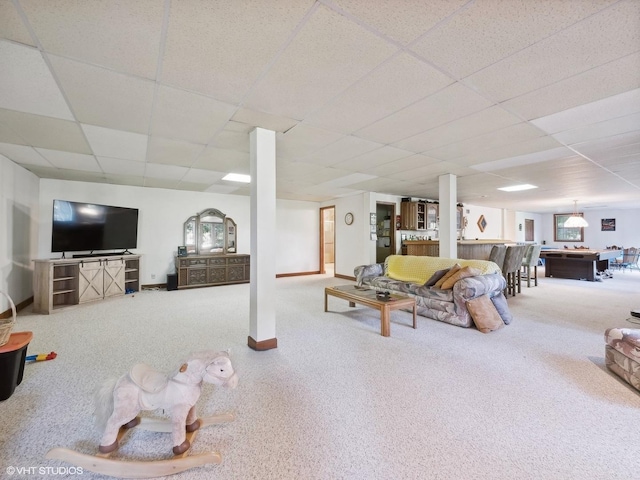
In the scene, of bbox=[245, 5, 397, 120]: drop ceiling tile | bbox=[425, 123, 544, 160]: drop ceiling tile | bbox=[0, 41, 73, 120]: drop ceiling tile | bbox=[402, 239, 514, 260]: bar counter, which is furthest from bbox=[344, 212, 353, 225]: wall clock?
bbox=[0, 41, 73, 120]: drop ceiling tile

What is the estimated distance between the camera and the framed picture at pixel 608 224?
11.1 metres

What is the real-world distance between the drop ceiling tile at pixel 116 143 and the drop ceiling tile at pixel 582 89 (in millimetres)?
3859

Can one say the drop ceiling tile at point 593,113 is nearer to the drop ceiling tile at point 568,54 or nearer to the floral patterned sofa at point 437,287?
the drop ceiling tile at point 568,54

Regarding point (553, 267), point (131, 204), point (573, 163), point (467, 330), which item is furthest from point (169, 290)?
point (553, 267)

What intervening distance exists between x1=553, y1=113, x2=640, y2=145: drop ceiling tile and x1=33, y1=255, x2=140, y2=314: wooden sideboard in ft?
22.6

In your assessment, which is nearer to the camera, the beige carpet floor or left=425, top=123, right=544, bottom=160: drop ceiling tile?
the beige carpet floor

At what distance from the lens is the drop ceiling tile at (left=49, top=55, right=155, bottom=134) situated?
1.96 m

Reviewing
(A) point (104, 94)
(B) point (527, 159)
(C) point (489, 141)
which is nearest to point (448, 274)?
(C) point (489, 141)

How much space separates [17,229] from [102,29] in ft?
14.5

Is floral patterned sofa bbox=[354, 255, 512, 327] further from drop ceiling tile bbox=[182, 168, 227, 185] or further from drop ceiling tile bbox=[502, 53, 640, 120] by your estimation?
drop ceiling tile bbox=[182, 168, 227, 185]

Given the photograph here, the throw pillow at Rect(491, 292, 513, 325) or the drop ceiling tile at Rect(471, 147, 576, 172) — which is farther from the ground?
the drop ceiling tile at Rect(471, 147, 576, 172)

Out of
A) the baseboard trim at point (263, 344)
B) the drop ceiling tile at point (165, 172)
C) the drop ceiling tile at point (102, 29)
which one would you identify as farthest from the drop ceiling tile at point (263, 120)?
the drop ceiling tile at point (165, 172)

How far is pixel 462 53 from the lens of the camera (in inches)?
70.0

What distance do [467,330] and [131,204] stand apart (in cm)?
671
